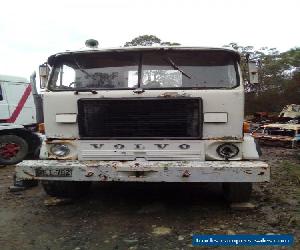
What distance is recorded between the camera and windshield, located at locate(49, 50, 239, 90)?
191 inches

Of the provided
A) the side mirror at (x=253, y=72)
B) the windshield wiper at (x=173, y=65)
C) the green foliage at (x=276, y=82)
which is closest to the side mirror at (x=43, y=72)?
the windshield wiper at (x=173, y=65)

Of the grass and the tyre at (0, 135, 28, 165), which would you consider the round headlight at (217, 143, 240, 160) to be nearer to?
the grass

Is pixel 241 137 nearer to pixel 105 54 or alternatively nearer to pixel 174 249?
pixel 174 249

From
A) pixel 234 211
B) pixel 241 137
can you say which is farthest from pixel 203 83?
pixel 234 211

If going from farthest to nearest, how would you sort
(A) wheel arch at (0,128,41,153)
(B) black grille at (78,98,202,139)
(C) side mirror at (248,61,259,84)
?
(A) wheel arch at (0,128,41,153) < (C) side mirror at (248,61,259,84) < (B) black grille at (78,98,202,139)

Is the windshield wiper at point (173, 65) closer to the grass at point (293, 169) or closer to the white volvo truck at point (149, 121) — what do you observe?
the white volvo truck at point (149, 121)

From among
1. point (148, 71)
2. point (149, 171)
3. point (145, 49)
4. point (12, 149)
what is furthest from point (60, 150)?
point (12, 149)

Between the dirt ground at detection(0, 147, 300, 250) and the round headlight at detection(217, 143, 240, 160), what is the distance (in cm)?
73

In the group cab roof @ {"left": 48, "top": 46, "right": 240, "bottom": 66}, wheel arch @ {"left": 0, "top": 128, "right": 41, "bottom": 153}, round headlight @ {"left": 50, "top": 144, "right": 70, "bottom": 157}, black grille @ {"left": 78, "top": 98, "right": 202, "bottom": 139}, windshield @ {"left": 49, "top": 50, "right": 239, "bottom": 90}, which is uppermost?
cab roof @ {"left": 48, "top": 46, "right": 240, "bottom": 66}

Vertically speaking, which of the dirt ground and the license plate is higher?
the license plate

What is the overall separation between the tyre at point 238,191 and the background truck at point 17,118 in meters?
5.70

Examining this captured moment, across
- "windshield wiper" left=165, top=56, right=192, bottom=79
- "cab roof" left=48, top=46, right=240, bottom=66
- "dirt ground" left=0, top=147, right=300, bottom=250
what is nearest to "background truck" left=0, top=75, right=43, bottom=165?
"dirt ground" left=0, top=147, right=300, bottom=250

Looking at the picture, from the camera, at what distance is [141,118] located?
15.4ft

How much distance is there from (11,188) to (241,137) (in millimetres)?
3767
